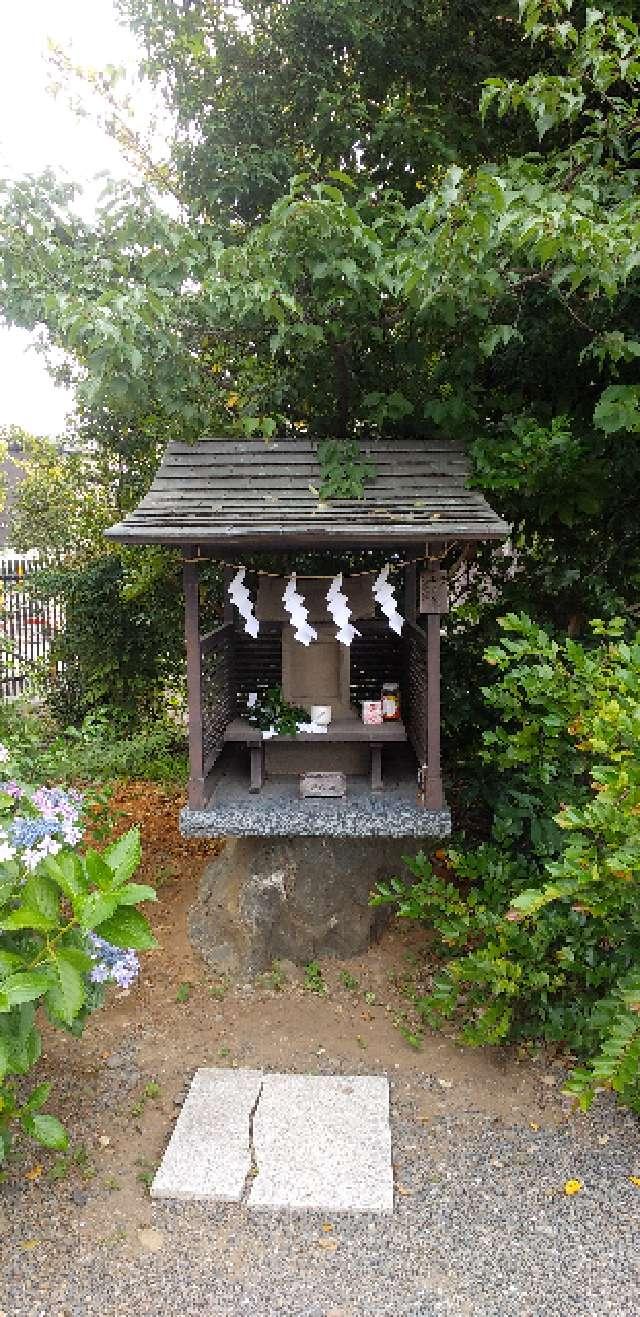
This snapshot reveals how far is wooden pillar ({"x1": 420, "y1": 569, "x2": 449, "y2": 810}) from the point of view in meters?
3.88

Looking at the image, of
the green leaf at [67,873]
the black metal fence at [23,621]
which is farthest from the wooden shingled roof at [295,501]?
the black metal fence at [23,621]

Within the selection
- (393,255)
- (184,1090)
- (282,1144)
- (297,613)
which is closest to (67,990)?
(282,1144)

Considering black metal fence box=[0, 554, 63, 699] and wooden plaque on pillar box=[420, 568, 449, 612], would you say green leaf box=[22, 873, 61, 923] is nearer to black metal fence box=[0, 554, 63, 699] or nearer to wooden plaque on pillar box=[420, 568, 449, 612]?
wooden plaque on pillar box=[420, 568, 449, 612]

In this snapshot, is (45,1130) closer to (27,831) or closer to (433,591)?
(27,831)

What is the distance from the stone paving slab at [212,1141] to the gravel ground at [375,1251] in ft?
0.24

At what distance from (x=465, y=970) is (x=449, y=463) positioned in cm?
230

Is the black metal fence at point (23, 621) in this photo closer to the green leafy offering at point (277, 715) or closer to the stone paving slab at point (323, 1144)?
the green leafy offering at point (277, 715)

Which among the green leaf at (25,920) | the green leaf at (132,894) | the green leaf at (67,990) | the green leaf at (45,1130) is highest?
the green leaf at (132,894)

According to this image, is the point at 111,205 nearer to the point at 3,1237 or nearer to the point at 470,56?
the point at 470,56

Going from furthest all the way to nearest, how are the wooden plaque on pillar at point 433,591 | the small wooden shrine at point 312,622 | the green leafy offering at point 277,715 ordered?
1. the green leafy offering at point 277,715
2. the wooden plaque on pillar at point 433,591
3. the small wooden shrine at point 312,622

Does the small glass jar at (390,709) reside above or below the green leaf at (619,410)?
below

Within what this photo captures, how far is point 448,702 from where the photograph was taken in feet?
17.2

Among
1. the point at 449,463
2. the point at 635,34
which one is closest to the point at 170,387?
the point at 449,463

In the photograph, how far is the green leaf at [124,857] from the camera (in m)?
2.71
